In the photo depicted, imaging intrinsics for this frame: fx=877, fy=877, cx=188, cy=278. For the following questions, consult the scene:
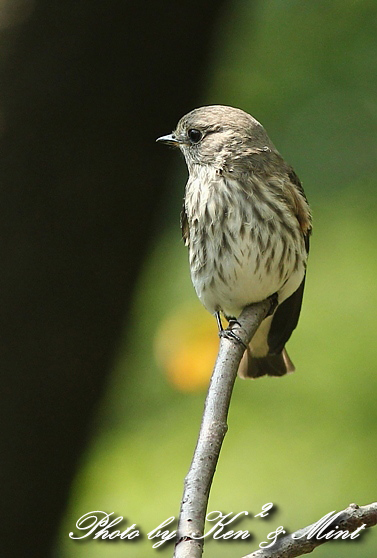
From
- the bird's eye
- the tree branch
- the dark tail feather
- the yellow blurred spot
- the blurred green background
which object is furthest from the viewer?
the yellow blurred spot

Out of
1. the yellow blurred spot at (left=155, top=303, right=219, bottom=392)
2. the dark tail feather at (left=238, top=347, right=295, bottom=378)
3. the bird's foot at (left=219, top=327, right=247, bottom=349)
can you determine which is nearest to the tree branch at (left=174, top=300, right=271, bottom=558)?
the bird's foot at (left=219, top=327, right=247, bottom=349)

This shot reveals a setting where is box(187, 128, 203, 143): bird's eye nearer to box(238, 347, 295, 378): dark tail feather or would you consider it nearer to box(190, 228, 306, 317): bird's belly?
box(190, 228, 306, 317): bird's belly

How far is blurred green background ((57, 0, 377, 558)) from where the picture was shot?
14.1ft

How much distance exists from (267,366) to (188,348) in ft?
3.33

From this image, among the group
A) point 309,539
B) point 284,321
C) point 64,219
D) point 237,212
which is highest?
point 64,219

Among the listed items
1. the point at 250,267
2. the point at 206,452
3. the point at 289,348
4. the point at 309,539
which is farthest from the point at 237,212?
the point at 309,539

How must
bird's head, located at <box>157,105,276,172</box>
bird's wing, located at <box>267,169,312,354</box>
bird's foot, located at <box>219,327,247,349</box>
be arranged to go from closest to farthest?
bird's foot, located at <box>219,327,247,349</box>, bird's head, located at <box>157,105,276,172</box>, bird's wing, located at <box>267,169,312,354</box>

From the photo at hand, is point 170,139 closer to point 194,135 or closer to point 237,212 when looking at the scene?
point 194,135

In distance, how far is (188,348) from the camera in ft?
15.7

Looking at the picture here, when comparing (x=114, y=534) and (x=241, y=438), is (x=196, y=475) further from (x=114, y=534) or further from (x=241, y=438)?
(x=241, y=438)

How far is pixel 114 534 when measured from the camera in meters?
2.63

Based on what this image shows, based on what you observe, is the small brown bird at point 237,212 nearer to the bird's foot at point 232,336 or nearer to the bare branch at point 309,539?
the bird's foot at point 232,336

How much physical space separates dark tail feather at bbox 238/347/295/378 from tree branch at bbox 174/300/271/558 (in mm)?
1094

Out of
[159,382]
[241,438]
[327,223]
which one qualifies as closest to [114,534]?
[241,438]
